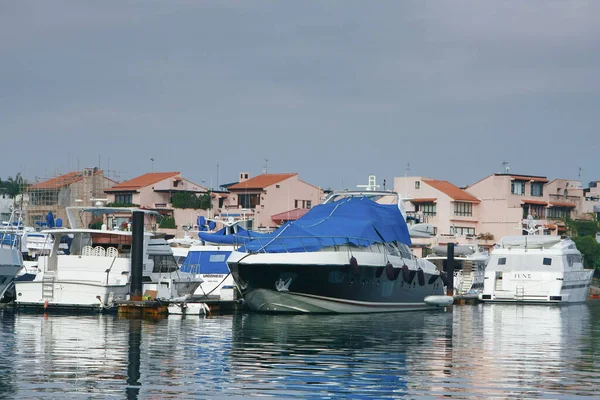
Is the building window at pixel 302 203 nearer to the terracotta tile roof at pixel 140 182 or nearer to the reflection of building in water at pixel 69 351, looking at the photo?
the terracotta tile roof at pixel 140 182

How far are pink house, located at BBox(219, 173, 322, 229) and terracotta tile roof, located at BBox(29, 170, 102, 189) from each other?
14.3 m

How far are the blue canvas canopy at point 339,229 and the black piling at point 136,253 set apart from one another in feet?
15.6

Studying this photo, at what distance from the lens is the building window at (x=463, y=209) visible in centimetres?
10569

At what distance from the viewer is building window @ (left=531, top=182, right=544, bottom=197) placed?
109 meters

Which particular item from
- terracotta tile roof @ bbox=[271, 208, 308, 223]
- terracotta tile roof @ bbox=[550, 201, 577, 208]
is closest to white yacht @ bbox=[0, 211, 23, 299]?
terracotta tile roof @ bbox=[271, 208, 308, 223]

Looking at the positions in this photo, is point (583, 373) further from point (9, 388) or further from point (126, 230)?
point (126, 230)

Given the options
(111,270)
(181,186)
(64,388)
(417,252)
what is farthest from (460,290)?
(64,388)

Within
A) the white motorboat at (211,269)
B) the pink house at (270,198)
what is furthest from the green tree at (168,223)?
the white motorboat at (211,269)

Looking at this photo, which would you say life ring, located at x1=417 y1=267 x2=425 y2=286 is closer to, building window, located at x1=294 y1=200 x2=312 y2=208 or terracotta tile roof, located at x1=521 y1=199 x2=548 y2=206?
terracotta tile roof, located at x1=521 y1=199 x2=548 y2=206

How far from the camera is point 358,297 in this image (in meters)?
47.5

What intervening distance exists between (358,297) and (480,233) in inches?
2429

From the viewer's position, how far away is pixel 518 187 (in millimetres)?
107750

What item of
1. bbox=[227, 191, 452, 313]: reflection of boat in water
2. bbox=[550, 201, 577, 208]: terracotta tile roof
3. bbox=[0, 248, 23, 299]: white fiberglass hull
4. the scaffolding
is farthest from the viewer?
bbox=[550, 201, 577, 208]: terracotta tile roof

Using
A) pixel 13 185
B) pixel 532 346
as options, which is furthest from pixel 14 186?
pixel 532 346
